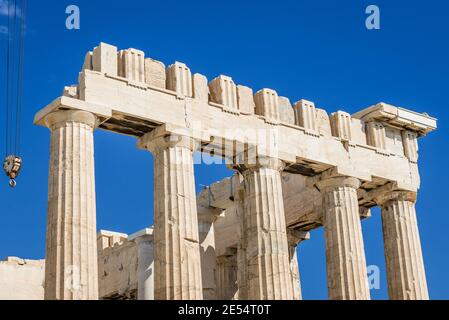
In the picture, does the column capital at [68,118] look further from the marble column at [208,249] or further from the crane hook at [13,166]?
the marble column at [208,249]

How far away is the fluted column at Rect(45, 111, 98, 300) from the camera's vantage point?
28.1 meters

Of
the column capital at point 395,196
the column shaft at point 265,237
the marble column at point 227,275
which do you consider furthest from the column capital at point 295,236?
the column shaft at point 265,237

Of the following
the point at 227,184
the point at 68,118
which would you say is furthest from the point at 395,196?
the point at 68,118

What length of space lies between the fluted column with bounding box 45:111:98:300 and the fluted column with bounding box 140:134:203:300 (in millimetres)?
2603

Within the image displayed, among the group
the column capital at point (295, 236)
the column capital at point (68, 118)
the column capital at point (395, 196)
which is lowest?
the column capital at point (295, 236)

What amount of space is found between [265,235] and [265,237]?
7 cm

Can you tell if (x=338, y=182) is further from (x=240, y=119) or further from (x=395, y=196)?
(x=240, y=119)

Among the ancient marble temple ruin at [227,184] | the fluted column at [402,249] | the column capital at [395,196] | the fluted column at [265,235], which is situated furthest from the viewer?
the column capital at [395,196]

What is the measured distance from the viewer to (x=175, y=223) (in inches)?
1220

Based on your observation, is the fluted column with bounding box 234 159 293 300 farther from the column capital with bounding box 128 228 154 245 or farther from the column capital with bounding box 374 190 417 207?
the column capital with bounding box 128 228 154 245

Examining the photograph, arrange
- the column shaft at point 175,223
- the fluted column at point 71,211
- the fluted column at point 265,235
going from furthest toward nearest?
the fluted column at point 265,235, the column shaft at point 175,223, the fluted column at point 71,211

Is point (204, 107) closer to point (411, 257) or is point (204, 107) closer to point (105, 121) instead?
point (105, 121)

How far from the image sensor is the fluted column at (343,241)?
34.8 m

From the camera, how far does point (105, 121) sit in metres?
31.7
